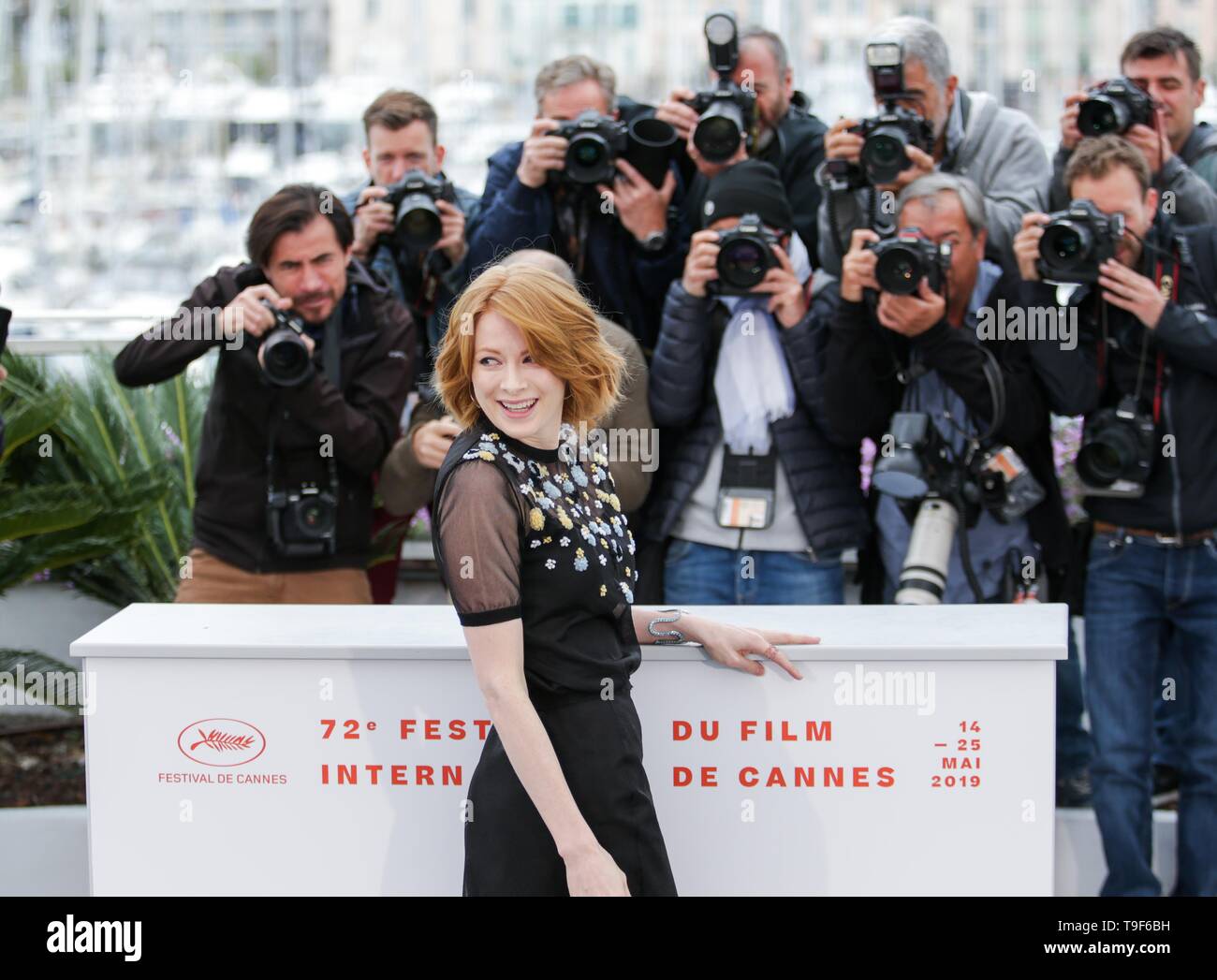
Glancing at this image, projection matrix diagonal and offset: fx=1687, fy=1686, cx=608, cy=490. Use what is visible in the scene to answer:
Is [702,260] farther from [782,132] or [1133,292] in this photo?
[1133,292]

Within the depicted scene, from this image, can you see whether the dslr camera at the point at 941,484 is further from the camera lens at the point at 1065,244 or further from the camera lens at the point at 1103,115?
the camera lens at the point at 1103,115

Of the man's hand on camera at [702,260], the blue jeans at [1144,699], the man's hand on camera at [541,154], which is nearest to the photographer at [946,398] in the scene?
the blue jeans at [1144,699]

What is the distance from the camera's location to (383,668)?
10.1ft

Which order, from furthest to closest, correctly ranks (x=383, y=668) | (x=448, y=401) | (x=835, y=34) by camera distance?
(x=835, y=34)
(x=383, y=668)
(x=448, y=401)

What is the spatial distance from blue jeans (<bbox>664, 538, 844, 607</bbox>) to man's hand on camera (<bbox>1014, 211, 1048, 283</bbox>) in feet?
2.86

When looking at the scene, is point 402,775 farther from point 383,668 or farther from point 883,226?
point 883,226

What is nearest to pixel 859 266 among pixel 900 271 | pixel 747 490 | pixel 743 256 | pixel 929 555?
pixel 900 271

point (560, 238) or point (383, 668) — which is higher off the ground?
point (560, 238)

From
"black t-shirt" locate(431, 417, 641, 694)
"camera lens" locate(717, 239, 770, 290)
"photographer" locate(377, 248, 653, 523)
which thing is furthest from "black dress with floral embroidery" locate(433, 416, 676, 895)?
"camera lens" locate(717, 239, 770, 290)

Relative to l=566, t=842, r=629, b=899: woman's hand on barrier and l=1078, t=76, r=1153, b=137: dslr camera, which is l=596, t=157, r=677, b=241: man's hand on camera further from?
l=566, t=842, r=629, b=899: woman's hand on barrier

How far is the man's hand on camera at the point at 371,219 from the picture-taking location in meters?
4.79

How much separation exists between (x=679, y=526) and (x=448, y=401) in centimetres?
168

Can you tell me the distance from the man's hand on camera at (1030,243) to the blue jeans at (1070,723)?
3.68ft
